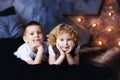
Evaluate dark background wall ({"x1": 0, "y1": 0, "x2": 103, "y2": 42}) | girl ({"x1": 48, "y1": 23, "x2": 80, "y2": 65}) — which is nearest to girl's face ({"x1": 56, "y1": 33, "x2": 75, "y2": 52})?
girl ({"x1": 48, "y1": 23, "x2": 80, "y2": 65})

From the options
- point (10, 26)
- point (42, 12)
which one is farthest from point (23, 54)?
point (42, 12)

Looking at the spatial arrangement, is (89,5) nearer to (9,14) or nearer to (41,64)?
(9,14)

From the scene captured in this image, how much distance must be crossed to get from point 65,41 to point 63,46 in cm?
4

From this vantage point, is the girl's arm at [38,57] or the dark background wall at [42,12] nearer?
the girl's arm at [38,57]

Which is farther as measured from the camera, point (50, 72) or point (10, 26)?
point (10, 26)

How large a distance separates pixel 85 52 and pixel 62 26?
13.4 inches

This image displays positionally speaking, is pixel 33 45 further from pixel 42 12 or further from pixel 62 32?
pixel 42 12

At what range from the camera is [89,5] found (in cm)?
273

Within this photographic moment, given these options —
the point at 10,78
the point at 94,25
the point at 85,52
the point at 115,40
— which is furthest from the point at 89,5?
the point at 10,78

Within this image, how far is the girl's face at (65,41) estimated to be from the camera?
1998 millimetres

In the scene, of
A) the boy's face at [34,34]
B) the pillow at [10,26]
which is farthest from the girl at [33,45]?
the pillow at [10,26]

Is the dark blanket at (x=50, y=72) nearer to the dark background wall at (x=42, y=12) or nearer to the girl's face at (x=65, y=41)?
the girl's face at (x=65, y=41)

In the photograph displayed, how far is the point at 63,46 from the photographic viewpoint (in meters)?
2.00

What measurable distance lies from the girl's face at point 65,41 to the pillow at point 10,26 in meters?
0.57
